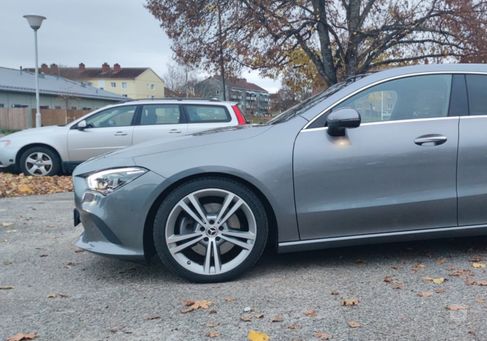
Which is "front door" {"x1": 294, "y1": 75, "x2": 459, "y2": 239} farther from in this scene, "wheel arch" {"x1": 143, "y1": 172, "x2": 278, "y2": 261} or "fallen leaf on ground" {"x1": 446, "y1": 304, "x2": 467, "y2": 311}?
"fallen leaf on ground" {"x1": 446, "y1": 304, "x2": 467, "y2": 311}

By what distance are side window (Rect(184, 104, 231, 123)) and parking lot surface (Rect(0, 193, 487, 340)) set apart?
5373 mm

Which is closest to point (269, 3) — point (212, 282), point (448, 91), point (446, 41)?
point (446, 41)

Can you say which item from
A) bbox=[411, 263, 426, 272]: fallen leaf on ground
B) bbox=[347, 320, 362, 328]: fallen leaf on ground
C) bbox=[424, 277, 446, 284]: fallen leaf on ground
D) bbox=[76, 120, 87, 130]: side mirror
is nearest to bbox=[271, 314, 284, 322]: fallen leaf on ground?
bbox=[347, 320, 362, 328]: fallen leaf on ground

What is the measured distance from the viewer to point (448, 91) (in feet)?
12.8

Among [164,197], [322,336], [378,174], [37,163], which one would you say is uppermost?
[37,163]

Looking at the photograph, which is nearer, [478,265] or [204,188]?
[204,188]

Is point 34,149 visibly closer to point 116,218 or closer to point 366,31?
point 116,218

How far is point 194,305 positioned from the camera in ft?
10.4

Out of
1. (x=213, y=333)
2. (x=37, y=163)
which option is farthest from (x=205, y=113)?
(x=213, y=333)

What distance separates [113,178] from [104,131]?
629cm

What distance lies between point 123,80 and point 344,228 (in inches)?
3158

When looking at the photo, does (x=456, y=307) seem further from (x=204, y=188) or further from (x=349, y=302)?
(x=204, y=188)

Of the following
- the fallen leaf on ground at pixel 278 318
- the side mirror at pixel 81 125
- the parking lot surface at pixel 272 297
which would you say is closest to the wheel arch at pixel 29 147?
the side mirror at pixel 81 125

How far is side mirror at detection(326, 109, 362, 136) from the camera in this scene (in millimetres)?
3598
